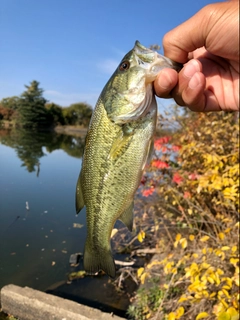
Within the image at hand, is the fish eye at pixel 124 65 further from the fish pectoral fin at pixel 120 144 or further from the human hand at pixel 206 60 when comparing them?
the fish pectoral fin at pixel 120 144

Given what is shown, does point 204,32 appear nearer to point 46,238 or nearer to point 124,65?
point 124,65

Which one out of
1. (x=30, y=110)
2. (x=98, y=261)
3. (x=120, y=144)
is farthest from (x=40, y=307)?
(x=30, y=110)

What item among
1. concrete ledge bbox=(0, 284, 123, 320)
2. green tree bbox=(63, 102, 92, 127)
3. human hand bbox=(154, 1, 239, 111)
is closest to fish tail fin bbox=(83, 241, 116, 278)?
human hand bbox=(154, 1, 239, 111)

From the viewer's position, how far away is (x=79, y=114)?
3697cm

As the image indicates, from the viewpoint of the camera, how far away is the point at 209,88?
1.95 meters

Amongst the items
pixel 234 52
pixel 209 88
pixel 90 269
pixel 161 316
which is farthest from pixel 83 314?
pixel 234 52

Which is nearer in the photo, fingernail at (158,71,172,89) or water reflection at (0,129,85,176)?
fingernail at (158,71,172,89)

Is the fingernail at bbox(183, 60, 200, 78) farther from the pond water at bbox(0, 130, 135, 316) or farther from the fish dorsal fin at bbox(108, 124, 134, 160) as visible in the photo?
the pond water at bbox(0, 130, 135, 316)

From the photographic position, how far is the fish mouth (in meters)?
1.68

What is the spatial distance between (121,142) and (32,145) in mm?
23199

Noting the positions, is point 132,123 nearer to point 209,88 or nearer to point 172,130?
point 209,88

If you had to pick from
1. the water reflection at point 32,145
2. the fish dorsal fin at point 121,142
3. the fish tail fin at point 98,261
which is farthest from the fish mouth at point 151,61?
the water reflection at point 32,145

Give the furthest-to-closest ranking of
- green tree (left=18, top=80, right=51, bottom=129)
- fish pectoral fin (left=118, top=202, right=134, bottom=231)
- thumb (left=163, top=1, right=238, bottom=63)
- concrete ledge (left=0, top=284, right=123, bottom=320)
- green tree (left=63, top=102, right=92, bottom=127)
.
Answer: green tree (left=63, top=102, right=92, bottom=127)
green tree (left=18, top=80, right=51, bottom=129)
concrete ledge (left=0, top=284, right=123, bottom=320)
fish pectoral fin (left=118, top=202, right=134, bottom=231)
thumb (left=163, top=1, right=238, bottom=63)

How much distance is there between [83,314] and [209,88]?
3.66m
